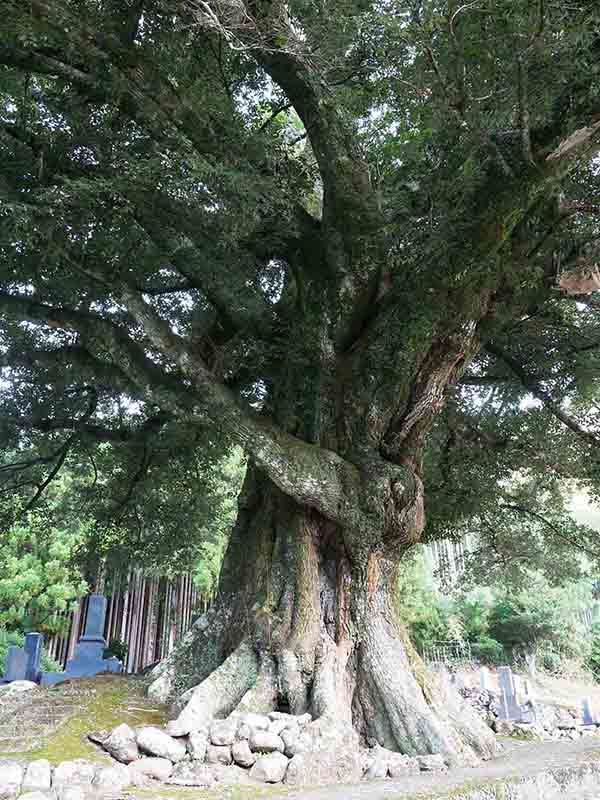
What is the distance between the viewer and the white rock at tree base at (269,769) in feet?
13.1

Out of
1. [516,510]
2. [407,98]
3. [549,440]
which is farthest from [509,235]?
[516,510]

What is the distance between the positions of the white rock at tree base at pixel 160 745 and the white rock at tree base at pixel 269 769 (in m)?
0.52

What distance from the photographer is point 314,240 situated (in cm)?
699

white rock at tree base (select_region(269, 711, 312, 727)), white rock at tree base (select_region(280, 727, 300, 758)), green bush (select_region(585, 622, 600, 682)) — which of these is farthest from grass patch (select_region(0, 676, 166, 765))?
green bush (select_region(585, 622, 600, 682))

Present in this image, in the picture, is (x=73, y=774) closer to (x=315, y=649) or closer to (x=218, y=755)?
(x=218, y=755)

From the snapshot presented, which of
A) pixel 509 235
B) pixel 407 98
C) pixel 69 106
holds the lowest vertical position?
pixel 509 235

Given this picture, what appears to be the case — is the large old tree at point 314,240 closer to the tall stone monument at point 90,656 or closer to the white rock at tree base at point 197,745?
the white rock at tree base at point 197,745

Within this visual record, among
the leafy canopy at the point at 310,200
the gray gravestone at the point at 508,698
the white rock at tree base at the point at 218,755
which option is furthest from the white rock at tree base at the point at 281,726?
the gray gravestone at the point at 508,698

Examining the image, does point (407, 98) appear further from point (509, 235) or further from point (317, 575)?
point (317, 575)

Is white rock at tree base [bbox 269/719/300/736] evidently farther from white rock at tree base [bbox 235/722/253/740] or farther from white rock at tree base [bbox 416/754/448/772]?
white rock at tree base [bbox 416/754/448/772]

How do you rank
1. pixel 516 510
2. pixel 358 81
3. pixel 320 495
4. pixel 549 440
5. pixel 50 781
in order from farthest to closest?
1. pixel 516 510
2. pixel 549 440
3. pixel 358 81
4. pixel 320 495
5. pixel 50 781

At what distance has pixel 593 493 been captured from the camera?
972 cm

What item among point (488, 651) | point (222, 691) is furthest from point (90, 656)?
point (488, 651)

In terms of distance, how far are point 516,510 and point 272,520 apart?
20.7 ft
